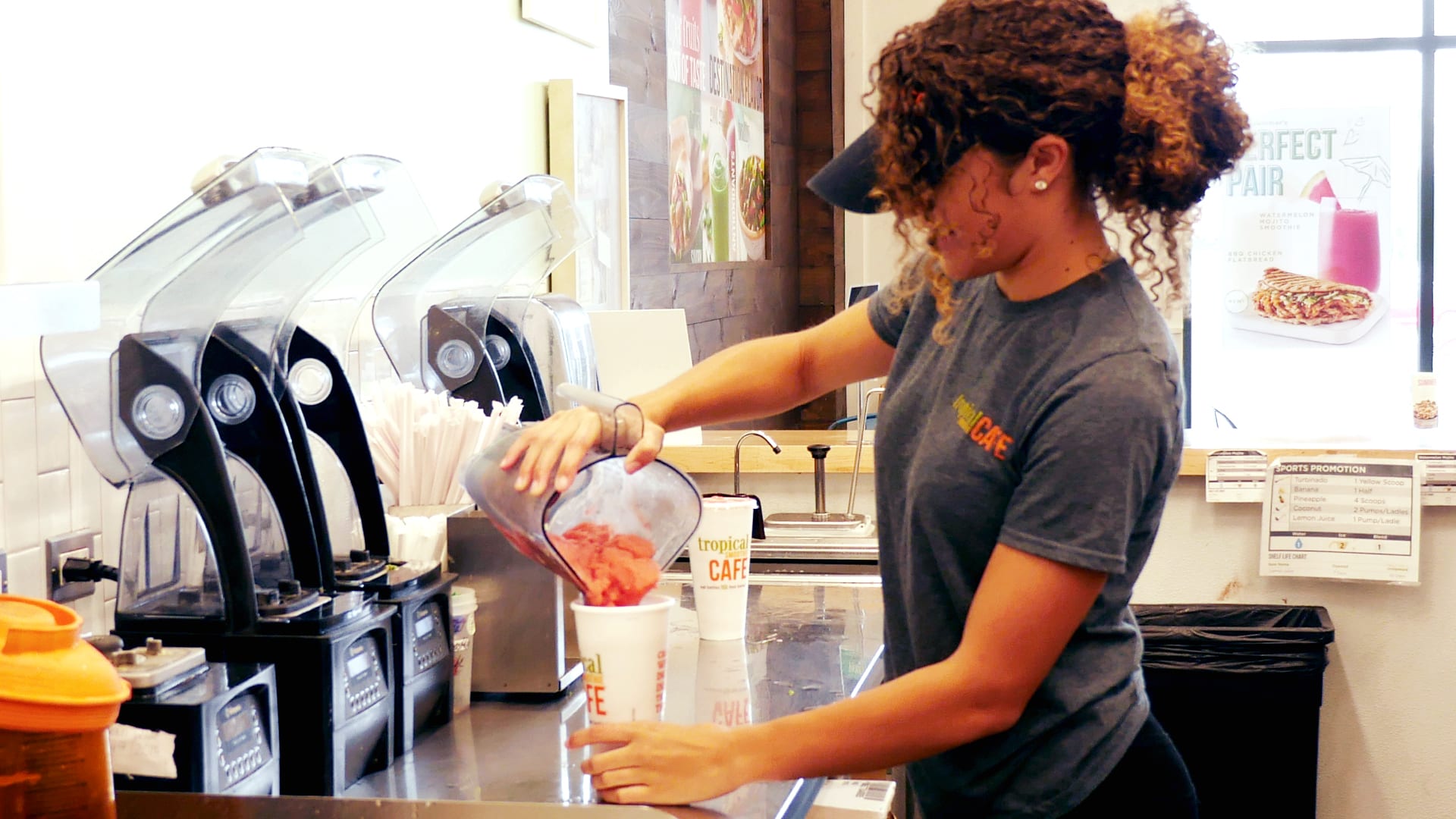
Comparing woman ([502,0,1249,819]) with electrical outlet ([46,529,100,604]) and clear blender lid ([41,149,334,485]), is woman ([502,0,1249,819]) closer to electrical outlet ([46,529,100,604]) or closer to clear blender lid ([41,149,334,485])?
clear blender lid ([41,149,334,485])

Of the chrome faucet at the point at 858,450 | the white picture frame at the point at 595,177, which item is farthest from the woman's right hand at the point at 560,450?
the white picture frame at the point at 595,177

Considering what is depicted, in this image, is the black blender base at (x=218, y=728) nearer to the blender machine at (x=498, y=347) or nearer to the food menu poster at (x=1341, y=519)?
the blender machine at (x=498, y=347)

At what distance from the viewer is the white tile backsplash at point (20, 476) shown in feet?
4.93

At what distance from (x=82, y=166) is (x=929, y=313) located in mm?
1025

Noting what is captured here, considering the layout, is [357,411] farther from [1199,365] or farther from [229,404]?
[1199,365]

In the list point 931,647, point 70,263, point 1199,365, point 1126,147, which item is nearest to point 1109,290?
point 1126,147

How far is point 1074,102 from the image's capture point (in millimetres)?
1215

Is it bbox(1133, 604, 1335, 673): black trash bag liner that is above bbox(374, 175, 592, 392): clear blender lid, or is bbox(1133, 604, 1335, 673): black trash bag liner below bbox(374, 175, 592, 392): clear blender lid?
below

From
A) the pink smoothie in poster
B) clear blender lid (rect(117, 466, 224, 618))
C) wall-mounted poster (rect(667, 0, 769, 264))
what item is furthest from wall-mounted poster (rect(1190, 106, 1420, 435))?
clear blender lid (rect(117, 466, 224, 618))

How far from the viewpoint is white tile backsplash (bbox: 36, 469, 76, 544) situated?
1559mm

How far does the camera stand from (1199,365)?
267 inches

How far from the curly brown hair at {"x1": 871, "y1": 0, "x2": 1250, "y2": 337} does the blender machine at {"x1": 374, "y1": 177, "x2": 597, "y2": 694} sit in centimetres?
71

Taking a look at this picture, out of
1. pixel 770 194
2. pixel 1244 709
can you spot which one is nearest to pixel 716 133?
pixel 770 194

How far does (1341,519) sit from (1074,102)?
2221 mm
